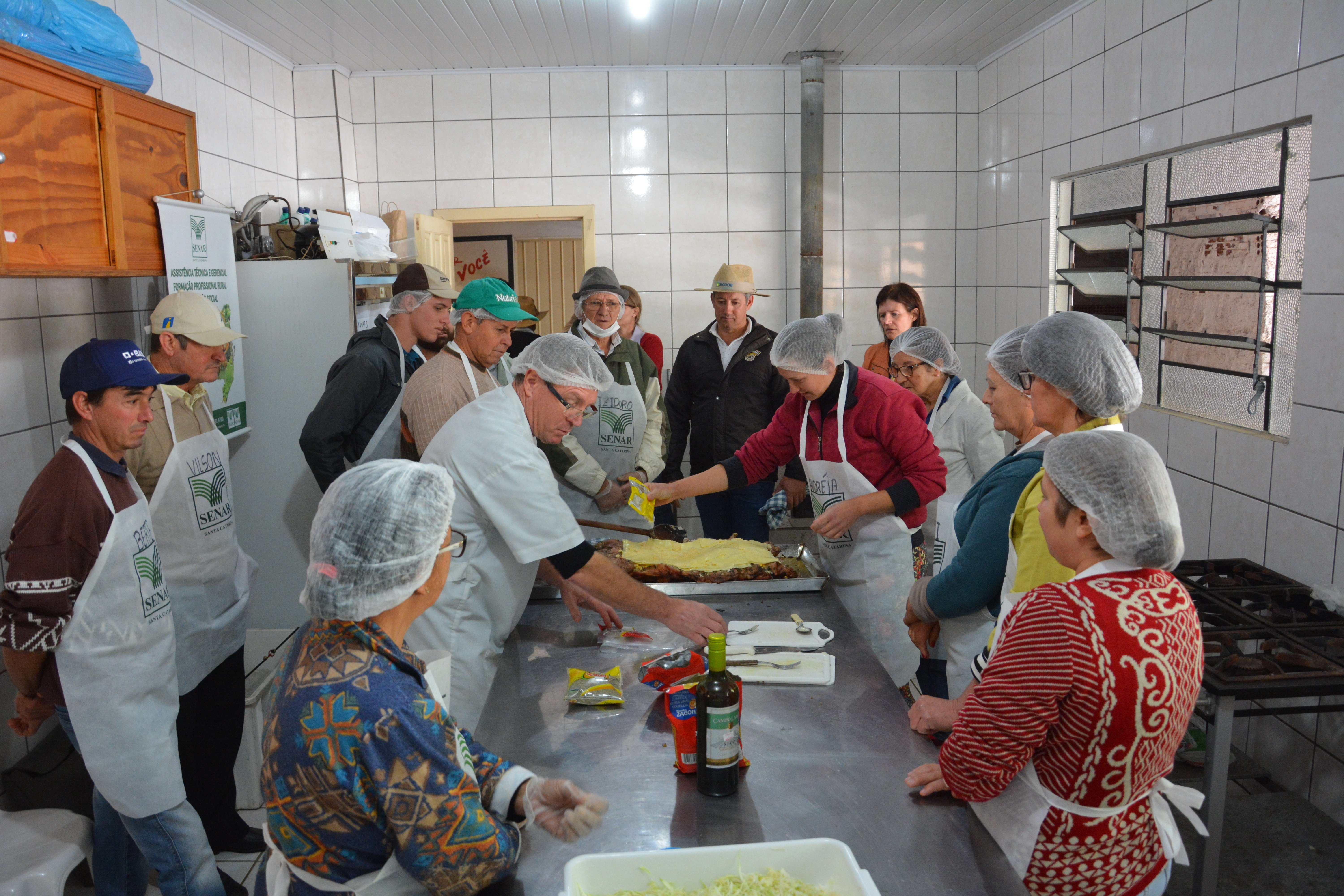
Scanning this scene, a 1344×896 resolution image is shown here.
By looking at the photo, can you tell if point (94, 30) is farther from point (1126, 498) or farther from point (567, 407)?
point (1126, 498)

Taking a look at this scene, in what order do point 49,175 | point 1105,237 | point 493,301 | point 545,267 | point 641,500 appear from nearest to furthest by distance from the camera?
point 49,175 < point 641,500 < point 493,301 < point 1105,237 < point 545,267

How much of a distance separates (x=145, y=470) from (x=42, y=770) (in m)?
1.08

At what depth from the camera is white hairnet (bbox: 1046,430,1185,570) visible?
1454 millimetres

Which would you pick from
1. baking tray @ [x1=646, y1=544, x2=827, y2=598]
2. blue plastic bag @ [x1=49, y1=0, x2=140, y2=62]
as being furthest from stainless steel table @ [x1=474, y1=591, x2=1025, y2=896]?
blue plastic bag @ [x1=49, y1=0, x2=140, y2=62]

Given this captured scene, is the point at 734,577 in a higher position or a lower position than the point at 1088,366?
lower

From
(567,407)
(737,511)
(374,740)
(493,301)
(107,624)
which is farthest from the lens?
(737,511)

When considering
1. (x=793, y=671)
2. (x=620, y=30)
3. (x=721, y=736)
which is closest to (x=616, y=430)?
(x=793, y=671)

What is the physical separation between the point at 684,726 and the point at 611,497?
2.00 metres

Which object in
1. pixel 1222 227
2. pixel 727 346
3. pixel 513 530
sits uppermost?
pixel 1222 227

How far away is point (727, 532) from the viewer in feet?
15.5

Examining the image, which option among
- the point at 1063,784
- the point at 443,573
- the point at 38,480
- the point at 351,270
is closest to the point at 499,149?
the point at 351,270

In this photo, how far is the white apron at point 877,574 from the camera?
3.02 meters

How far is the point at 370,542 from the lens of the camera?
133 centimetres

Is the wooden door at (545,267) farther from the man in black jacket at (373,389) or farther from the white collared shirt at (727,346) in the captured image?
the man in black jacket at (373,389)
